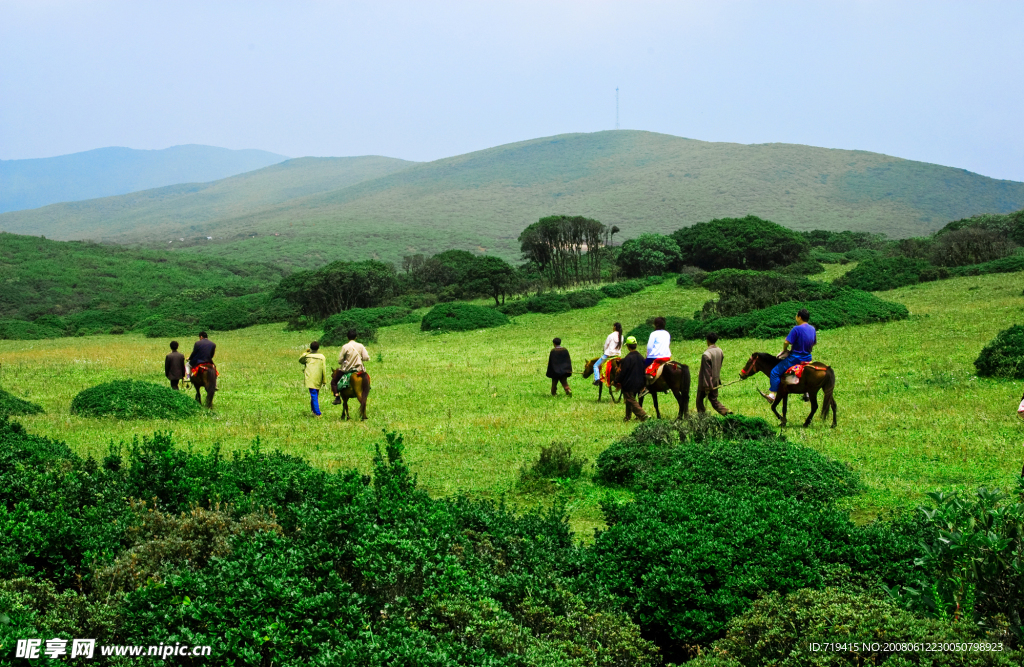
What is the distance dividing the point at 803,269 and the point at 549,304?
1592cm

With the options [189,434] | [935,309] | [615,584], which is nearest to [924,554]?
[615,584]

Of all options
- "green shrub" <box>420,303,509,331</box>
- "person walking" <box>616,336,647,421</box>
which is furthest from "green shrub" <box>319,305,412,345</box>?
"person walking" <box>616,336,647,421</box>

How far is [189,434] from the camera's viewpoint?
13.1 m

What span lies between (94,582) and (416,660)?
7.98 ft

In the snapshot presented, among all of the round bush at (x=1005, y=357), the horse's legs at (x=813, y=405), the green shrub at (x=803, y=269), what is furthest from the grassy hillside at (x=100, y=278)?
→ the round bush at (x=1005, y=357)

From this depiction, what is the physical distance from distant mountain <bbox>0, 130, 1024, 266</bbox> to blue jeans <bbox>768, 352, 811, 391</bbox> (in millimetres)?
104779

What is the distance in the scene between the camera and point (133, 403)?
1460cm

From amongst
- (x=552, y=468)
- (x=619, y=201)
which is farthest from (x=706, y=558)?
(x=619, y=201)

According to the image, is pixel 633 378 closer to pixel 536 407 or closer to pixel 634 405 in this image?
pixel 634 405

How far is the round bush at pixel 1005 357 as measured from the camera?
50.4ft

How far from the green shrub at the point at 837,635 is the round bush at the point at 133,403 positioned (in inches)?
492

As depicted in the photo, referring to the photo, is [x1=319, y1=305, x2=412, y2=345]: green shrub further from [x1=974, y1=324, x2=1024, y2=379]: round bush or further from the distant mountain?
the distant mountain

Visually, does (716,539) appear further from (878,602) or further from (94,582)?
(94,582)

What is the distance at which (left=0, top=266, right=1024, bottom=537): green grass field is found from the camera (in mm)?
10062
